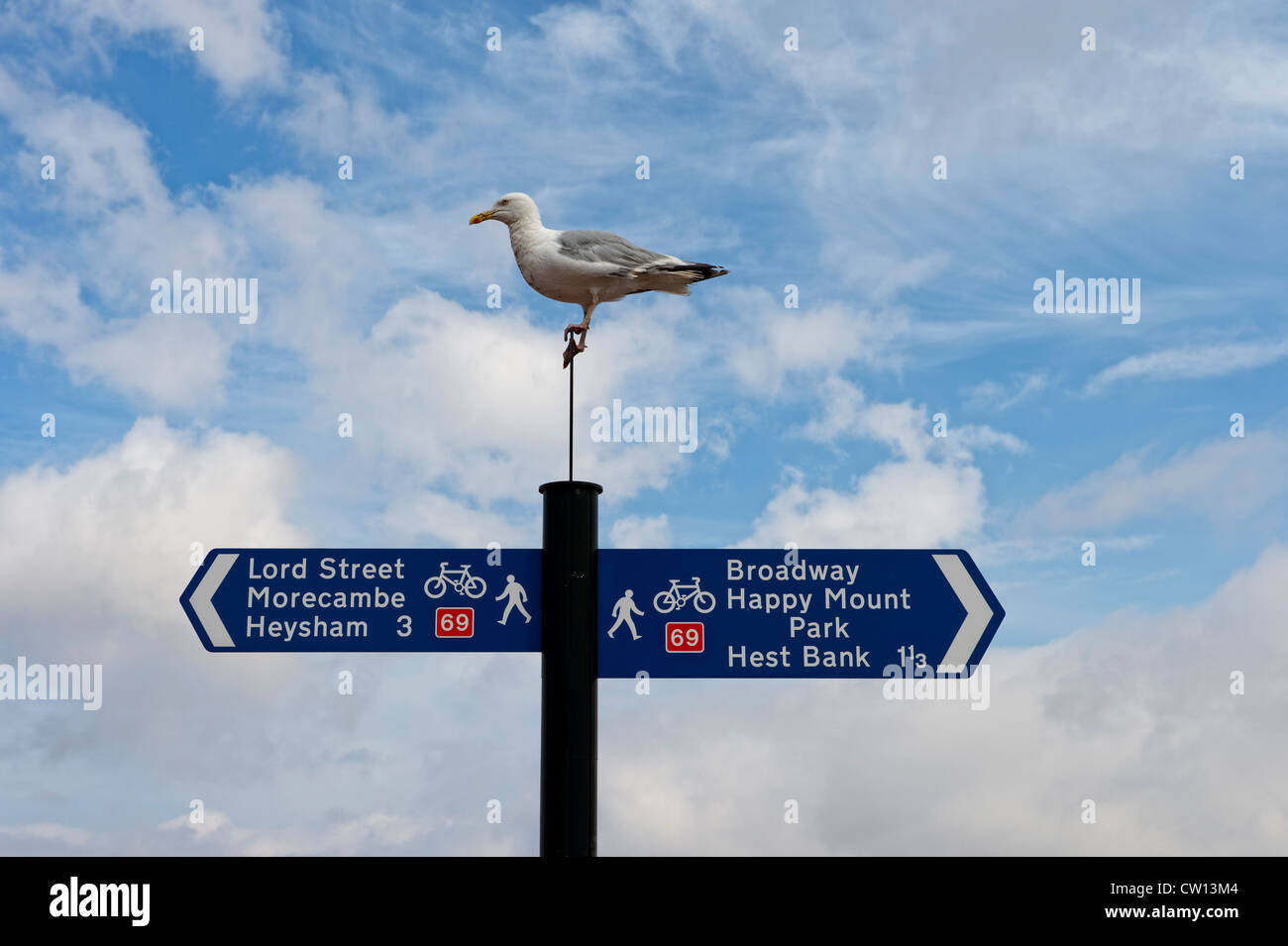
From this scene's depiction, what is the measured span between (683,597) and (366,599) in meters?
1.41

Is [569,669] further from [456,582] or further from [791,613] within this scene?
[791,613]

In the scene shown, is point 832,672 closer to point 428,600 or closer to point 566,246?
point 428,600

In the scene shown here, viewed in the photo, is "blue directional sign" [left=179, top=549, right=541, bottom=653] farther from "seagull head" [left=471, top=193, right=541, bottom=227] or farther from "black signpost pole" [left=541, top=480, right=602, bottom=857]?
"seagull head" [left=471, top=193, right=541, bottom=227]

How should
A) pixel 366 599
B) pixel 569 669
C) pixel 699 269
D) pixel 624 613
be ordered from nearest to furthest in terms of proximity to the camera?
pixel 569 669 → pixel 624 613 → pixel 366 599 → pixel 699 269

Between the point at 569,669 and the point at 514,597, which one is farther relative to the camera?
the point at 514,597

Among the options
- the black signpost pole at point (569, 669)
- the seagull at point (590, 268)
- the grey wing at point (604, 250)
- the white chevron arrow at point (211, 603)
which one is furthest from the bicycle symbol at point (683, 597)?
the white chevron arrow at point (211, 603)

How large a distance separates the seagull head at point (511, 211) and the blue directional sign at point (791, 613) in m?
1.92

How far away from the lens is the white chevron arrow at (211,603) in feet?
17.3

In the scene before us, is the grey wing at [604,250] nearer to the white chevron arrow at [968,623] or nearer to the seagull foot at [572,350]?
the seagull foot at [572,350]

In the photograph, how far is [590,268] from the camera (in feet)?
18.9

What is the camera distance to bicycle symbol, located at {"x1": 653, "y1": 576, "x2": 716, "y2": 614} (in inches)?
205

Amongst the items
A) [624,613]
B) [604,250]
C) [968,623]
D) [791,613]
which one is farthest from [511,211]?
[968,623]

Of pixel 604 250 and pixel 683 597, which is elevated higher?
pixel 604 250
